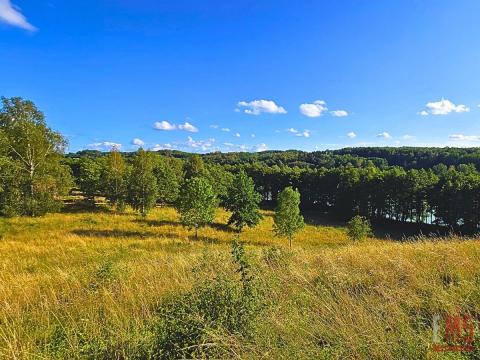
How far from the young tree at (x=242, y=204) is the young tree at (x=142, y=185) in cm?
997

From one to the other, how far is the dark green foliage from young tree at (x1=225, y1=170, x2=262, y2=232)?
34.9 m

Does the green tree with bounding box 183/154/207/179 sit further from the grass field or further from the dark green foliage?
the dark green foliage

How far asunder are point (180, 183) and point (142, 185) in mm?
24250

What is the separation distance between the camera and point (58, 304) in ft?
16.0

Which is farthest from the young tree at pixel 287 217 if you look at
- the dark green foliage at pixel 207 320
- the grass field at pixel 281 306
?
the dark green foliage at pixel 207 320

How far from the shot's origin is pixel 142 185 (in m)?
37.8

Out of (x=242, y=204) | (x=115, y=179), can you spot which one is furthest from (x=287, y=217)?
(x=115, y=179)

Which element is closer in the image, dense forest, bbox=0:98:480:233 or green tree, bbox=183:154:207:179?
dense forest, bbox=0:98:480:233

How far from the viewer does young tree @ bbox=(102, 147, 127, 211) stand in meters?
40.4

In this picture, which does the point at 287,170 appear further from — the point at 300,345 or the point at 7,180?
the point at 300,345

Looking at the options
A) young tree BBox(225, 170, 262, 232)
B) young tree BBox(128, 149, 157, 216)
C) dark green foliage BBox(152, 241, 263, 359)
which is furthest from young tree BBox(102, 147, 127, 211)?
dark green foliage BBox(152, 241, 263, 359)

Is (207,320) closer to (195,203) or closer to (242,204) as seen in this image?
(195,203)

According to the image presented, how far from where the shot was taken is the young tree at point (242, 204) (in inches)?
1543

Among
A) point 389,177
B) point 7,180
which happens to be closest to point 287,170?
point 389,177
